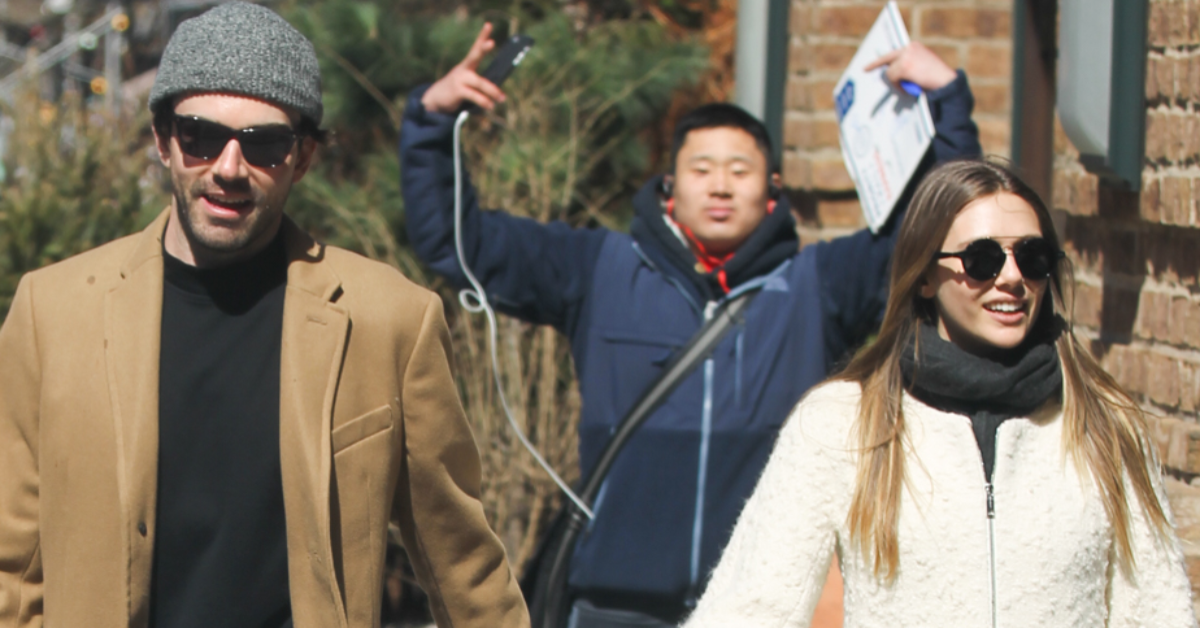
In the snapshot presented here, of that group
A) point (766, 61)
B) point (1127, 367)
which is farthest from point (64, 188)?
point (1127, 367)

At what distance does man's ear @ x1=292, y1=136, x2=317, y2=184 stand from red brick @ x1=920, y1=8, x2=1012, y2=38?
119 inches

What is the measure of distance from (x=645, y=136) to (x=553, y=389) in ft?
4.72

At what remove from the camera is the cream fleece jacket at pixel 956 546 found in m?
2.21

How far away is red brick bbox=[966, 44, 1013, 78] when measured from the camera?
4.94 meters

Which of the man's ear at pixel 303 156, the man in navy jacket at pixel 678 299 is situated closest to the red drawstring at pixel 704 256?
the man in navy jacket at pixel 678 299

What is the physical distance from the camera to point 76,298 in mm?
2393

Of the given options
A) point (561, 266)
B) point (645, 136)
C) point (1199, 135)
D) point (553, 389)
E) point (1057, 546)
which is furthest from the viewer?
point (645, 136)

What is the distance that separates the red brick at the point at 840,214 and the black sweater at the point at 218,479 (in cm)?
300

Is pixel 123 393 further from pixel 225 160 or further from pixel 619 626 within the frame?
pixel 619 626

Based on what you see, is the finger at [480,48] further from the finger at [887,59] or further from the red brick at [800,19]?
the red brick at [800,19]

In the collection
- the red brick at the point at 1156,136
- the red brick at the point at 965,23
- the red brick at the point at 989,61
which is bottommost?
the red brick at the point at 1156,136

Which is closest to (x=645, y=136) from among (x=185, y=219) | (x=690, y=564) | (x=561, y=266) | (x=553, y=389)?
(x=553, y=389)

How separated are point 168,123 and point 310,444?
0.63 metres

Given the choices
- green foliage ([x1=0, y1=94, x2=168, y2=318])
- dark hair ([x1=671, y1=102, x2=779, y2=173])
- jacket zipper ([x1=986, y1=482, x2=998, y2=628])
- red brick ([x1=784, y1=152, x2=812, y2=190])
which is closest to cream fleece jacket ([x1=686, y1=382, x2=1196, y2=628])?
jacket zipper ([x1=986, y1=482, x2=998, y2=628])
